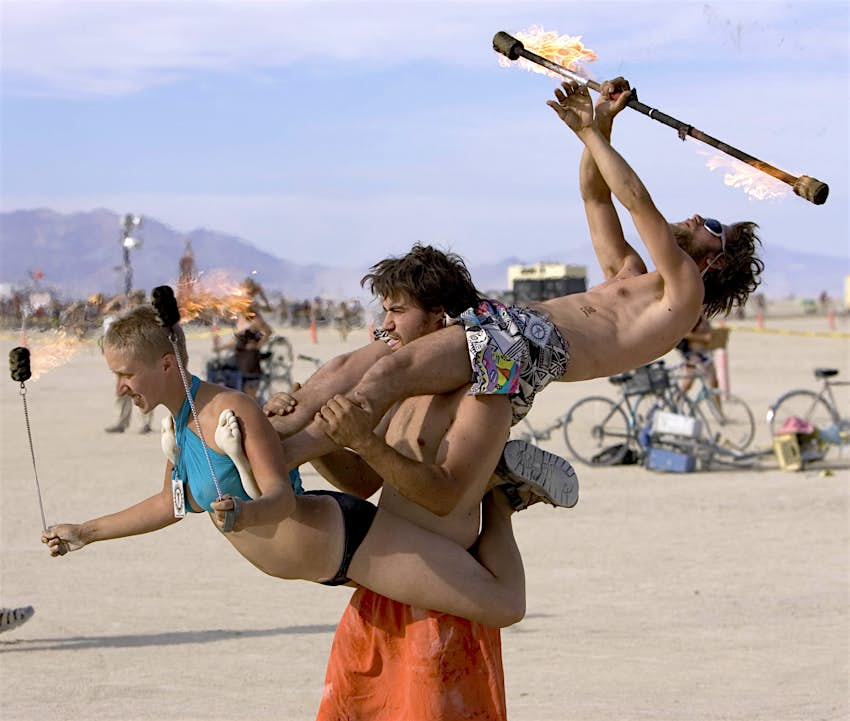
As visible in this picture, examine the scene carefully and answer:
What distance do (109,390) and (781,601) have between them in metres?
19.6

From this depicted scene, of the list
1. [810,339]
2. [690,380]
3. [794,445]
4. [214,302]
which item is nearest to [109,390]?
[690,380]

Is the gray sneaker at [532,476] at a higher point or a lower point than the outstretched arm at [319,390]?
lower

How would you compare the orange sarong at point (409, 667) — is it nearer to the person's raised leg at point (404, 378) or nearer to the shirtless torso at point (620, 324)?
the person's raised leg at point (404, 378)

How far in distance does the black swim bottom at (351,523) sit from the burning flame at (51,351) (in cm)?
88

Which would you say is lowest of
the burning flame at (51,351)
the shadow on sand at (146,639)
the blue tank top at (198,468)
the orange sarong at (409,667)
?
the shadow on sand at (146,639)

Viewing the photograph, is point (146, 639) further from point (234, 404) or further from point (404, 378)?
point (404, 378)

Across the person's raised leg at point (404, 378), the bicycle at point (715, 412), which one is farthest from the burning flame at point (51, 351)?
the bicycle at point (715, 412)

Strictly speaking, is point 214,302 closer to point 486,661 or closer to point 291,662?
point 486,661

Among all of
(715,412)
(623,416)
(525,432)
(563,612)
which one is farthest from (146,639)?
(715,412)

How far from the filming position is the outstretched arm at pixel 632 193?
168 inches

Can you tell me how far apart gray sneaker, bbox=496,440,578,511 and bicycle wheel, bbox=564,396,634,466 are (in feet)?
30.7

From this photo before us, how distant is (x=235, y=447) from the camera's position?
3896mm

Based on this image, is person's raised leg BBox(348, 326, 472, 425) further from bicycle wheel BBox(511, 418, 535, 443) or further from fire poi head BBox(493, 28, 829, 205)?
bicycle wheel BBox(511, 418, 535, 443)

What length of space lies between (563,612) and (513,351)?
4.46m
